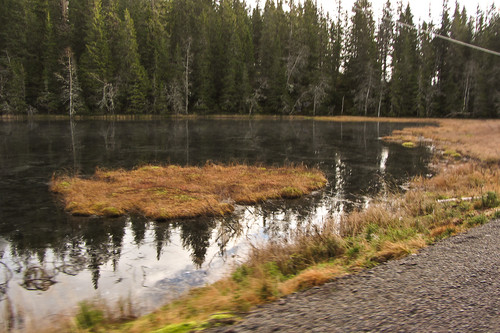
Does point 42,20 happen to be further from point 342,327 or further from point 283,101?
point 342,327

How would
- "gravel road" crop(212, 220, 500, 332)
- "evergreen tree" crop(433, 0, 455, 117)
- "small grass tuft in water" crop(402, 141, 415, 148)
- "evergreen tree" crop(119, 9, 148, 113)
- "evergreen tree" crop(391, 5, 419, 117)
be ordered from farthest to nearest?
"evergreen tree" crop(433, 0, 455, 117) < "evergreen tree" crop(391, 5, 419, 117) < "evergreen tree" crop(119, 9, 148, 113) < "small grass tuft in water" crop(402, 141, 415, 148) < "gravel road" crop(212, 220, 500, 332)

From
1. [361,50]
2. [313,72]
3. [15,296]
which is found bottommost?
[15,296]

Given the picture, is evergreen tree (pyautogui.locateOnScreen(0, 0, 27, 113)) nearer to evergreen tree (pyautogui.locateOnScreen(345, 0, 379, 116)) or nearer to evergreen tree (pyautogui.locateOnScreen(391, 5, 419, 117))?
evergreen tree (pyautogui.locateOnScreen(345, 0, 379, 116))

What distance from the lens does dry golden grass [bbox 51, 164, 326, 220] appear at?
37.9ft

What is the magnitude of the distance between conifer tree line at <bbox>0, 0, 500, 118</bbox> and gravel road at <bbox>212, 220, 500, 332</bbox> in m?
58.6

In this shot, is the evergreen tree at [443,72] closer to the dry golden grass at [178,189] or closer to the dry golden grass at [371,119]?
the dry golden grass at [371,119]

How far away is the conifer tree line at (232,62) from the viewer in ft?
198

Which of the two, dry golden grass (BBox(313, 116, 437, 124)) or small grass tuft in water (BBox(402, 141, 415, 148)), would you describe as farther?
dry golden grass (BBox(313, 116, 437, 124))

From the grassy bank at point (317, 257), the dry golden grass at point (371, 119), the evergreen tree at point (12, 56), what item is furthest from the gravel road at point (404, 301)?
the dry golden grass at point (371, 119)

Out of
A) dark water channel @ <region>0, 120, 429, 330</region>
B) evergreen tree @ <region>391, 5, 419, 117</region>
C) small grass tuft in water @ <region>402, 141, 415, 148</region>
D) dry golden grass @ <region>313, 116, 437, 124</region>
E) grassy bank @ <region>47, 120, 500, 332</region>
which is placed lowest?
dark water channel @ <region>0, 120, 429, 330</region>

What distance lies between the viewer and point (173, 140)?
32.9 metres

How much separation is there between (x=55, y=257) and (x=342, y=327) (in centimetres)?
684

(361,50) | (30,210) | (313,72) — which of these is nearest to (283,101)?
(313,72)

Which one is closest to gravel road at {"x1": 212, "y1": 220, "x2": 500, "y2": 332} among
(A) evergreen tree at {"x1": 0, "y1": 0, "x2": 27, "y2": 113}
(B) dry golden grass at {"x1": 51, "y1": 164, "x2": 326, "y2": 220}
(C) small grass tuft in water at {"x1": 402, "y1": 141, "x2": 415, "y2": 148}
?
(B) dry golden grass at {"x1": 51, "y1": 164, "x2": 326, "y2": 220}
